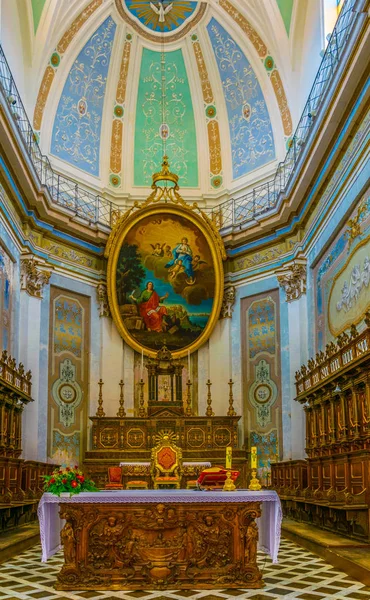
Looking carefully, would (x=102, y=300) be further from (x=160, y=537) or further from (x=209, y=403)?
(x=160, y=537)

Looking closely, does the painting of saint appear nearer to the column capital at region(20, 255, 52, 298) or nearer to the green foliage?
the green foliage

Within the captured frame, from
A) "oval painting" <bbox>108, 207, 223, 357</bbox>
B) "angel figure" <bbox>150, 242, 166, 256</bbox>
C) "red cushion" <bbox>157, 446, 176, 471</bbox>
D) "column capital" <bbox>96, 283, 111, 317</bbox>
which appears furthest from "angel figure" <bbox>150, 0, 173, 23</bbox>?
"red cushion" <bbox>157, 446, 176, 471</bbox>

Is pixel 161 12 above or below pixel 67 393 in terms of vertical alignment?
above

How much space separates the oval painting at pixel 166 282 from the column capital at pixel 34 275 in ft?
6.27

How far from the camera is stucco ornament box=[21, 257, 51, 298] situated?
1627 centimetres

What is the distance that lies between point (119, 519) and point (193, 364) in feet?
38.6

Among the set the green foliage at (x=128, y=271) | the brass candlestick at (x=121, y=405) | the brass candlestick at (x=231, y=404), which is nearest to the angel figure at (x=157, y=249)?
the green foliage at (x=128, y=271)

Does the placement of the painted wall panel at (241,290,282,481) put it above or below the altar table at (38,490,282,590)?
above

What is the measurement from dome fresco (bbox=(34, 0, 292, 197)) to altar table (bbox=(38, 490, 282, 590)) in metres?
13.1

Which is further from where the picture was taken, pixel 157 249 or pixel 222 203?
pixel 222 203

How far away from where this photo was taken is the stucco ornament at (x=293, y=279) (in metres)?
16.8

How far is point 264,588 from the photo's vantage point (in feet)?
23.2

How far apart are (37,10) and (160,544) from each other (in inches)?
564

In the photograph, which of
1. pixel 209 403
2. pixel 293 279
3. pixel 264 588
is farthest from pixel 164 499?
pixel 293 279
